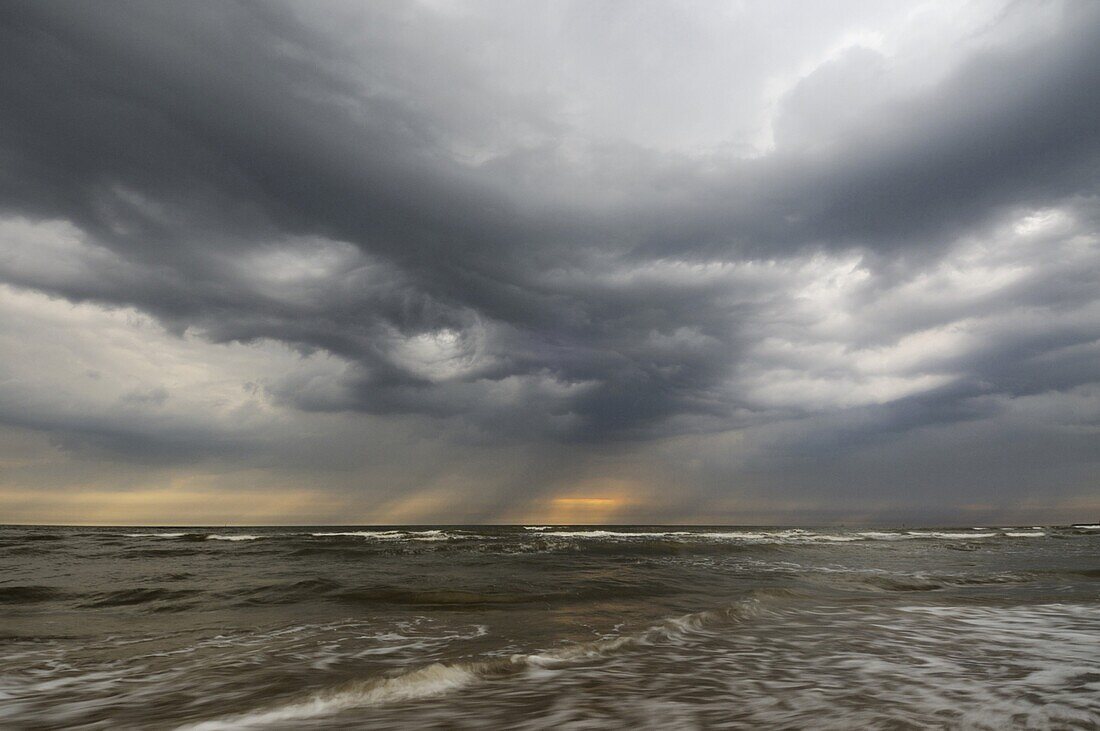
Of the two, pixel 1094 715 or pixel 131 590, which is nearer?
pixel 1094 715

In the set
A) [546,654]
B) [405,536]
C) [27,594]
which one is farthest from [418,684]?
[405,536]

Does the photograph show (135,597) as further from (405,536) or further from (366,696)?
(405,536)

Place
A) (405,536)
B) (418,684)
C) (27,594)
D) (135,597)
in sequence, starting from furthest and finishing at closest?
(405,536) < (27,594) < (135,597) < (418,684)

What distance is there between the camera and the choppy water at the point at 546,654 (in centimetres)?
429

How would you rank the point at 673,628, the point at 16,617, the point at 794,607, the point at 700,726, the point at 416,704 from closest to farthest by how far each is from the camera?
the point at 700,726 < the point at 416,704 < the point at 673,628 < the point at 16,617 < the point at 794,607

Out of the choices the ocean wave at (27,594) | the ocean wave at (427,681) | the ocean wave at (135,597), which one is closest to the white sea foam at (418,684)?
the ocean wave at (427,681)

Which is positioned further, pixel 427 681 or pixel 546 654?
pixel 546 654

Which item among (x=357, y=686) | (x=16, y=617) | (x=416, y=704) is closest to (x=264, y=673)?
(x=357, y=686)

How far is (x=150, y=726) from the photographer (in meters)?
4.03

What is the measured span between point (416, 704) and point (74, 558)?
77.1 ft

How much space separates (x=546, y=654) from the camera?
633cm

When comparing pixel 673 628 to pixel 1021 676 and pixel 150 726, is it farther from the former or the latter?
pixel 150 726

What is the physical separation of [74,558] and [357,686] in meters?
22.8

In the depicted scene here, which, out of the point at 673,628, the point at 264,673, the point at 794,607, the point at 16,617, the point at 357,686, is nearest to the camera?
the point at 357,686
